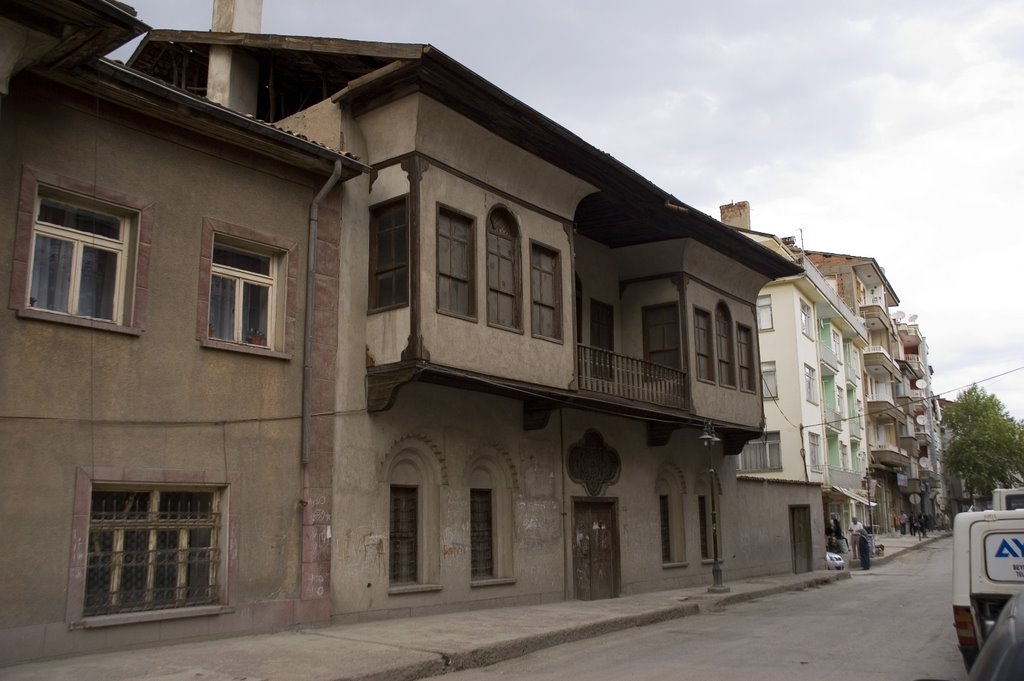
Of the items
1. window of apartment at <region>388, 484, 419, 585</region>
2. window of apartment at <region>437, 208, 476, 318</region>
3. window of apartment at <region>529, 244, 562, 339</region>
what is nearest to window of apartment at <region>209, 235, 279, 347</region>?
window of apartment at <region>437, 208, 476, 318</region>

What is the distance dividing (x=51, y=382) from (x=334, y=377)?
13.7 feet

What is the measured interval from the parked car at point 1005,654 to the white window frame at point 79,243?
32.6ft

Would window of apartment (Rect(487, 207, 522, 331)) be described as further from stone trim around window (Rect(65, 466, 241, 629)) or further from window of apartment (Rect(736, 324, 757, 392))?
window of apartment (Rect(736, 324, 757, 392))

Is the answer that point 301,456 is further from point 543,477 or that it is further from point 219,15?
point 219,15

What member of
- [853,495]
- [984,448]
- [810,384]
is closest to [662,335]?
[810,384]

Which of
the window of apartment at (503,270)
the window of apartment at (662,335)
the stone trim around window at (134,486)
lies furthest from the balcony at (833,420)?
the stone trim around window at (134,486)

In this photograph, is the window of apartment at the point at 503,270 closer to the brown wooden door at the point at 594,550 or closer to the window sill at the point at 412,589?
the window sill at the point at 412,589

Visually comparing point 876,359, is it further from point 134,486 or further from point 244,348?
point 134,486

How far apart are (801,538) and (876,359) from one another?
32.8 m

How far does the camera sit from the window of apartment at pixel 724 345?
72.7 feet

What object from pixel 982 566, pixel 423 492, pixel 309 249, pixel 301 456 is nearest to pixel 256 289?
pixel 309 249

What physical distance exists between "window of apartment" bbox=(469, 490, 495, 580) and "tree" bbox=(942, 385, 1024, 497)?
Result: 59362 mm

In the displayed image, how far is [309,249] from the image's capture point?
517 inches

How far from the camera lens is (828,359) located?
142 ft
